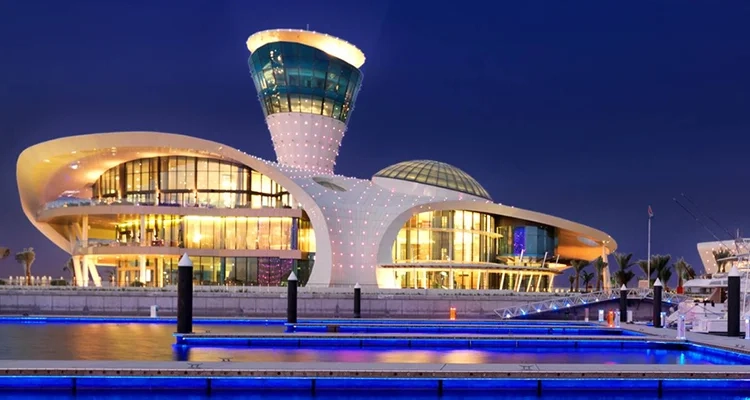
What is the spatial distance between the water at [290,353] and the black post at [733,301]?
10.3ft

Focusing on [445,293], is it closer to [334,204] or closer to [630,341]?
[334,204]

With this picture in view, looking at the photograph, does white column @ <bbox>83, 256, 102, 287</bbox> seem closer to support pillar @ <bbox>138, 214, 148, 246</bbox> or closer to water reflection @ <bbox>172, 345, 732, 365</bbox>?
support pillar @ <bbox>138, 214, 148, 246</bbox>

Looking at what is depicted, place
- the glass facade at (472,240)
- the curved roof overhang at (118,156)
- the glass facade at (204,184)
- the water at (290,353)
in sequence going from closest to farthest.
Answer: the water at (290,353) → the curved roof overhang at (118,156) → the glass facade at (204,184) → the glass facade at (472,240)

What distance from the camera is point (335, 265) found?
54562 mm

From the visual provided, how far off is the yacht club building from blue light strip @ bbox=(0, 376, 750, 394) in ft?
119

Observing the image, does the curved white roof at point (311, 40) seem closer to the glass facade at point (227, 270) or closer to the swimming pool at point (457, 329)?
the glass facade at point (227, 270)

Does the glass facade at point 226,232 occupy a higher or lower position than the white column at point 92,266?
higher

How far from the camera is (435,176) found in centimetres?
6344

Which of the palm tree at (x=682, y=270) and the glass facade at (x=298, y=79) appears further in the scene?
the palm tree at (x=682, y=270)

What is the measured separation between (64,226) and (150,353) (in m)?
50.6

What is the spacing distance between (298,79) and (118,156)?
17630mm

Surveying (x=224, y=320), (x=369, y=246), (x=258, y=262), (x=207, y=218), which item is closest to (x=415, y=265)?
(x=369, y=246)

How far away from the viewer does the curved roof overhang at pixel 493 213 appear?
5622 cm

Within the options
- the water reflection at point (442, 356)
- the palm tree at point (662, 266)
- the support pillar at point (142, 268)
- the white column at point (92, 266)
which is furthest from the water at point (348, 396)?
the palm tree at point (662, 266)
